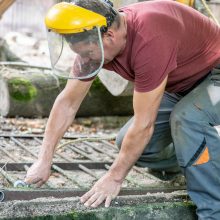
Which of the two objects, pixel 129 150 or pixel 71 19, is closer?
pixel 71 19

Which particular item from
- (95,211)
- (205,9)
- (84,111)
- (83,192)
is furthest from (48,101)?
(95,211)

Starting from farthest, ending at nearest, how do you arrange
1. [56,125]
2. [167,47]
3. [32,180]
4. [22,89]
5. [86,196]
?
1. [22,89]
2. [56,125]
3. [32,180]
4. [86,196]
5. [167,47]

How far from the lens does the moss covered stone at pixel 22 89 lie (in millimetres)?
6191

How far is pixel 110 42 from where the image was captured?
3.03 metres

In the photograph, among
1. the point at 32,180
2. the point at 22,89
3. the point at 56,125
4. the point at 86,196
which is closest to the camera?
the point at 86,196

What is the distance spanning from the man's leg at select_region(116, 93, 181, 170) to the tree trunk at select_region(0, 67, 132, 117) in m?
2.59

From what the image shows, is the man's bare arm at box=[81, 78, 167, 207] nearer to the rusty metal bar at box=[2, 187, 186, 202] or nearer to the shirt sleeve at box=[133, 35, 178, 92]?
the shirt sleeve at box=[133, 35, 178, 92]

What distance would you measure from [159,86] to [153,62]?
16 centimetres

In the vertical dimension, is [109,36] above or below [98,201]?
above

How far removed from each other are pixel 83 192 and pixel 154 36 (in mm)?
1163

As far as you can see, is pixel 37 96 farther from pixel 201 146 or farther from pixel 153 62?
pixel 153 62

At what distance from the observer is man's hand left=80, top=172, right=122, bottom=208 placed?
9.98 feet

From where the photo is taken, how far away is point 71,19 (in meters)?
2.83

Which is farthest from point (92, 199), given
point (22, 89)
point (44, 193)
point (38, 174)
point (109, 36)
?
point (22, 89)
